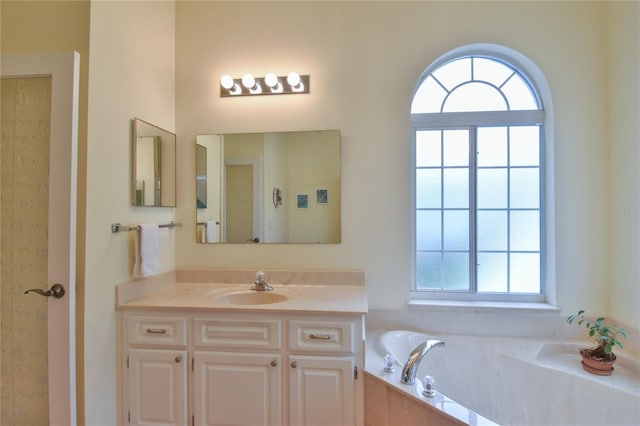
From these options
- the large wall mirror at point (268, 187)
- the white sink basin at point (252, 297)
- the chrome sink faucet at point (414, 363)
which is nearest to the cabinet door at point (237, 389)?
the white sink basin at point (252, 297)

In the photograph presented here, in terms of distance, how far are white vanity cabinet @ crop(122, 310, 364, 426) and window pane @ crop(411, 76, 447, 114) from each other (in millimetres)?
1482

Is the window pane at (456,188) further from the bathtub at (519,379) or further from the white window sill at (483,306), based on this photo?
the bathtub at (519,379)

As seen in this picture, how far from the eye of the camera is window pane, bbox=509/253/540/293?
6.58 feet

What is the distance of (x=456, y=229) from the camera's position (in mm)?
2043

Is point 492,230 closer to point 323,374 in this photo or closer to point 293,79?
point 323,374

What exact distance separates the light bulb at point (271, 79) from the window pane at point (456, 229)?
1435 millimetres

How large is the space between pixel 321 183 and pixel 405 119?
686 mm

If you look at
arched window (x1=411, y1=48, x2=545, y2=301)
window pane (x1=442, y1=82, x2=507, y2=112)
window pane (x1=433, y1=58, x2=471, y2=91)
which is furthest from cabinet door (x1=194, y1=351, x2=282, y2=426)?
window pane (x1=433, y1=58, x2=471, y2=91)

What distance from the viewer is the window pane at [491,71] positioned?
2.05 meters

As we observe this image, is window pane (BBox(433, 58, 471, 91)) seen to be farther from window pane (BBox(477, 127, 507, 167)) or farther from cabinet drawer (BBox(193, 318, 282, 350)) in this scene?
cabinet drawer (BBox(193, 318, 282, 350))

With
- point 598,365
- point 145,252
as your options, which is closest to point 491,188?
point 598,365

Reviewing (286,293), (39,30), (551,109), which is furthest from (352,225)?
(39,30)

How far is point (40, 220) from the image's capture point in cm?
135

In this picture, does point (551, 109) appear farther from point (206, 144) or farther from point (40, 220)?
point (40, 220)
